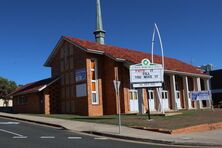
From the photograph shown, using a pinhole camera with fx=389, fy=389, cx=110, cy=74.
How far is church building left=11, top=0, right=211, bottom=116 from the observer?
1430 inches

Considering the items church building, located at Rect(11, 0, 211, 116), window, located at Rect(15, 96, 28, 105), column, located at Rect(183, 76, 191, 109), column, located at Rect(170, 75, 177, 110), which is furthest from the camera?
column, located at Rect(183, 76, 191, 109)

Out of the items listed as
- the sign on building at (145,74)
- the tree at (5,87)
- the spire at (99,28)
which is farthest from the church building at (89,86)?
the tree at (5,87)

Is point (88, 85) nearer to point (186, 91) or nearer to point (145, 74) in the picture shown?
point (145, 74)

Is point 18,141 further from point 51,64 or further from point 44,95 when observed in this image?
point 51,64

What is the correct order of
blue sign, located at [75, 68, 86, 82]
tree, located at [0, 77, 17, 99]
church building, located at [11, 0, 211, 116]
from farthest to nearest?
tree, located at [0, 77, 17, 99], blue sign, located at [75, 68, 86, 82], church building, located at [11, 0, 211, 116]

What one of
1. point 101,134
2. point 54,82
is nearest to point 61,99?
point 54,82

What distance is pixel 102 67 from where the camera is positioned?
37.7 meters

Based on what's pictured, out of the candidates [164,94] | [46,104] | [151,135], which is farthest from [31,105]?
[151,135]

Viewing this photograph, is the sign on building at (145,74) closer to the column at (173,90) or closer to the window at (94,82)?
the window at (94,82)

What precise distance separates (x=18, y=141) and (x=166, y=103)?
27.0m

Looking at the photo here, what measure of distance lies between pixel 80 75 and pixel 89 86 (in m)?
1.77

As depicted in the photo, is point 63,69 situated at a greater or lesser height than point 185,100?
greater

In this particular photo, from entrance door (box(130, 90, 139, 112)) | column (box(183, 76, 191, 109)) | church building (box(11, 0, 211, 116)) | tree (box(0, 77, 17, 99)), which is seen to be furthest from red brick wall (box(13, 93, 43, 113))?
tree (box(0, 77, 17, 99))

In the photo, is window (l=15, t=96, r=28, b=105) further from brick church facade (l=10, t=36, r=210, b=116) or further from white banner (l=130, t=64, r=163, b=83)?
white banner (l=130, t=64, r=163, b=83)
